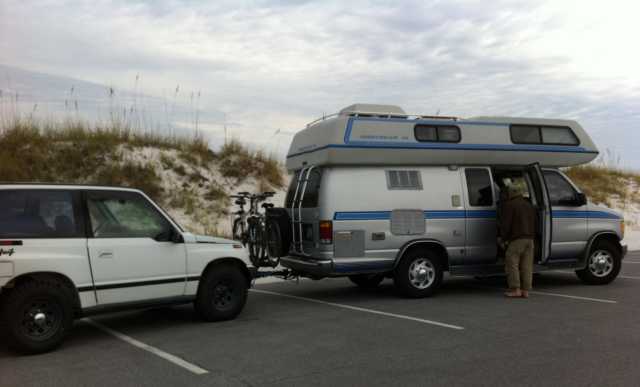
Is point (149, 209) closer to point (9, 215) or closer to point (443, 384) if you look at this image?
point (9, 215)

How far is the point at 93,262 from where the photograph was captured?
6879 mm

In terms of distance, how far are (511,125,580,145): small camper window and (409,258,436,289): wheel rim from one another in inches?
108

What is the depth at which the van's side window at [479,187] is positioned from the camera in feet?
33.6

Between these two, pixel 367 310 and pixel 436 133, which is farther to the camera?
pixel 436 133

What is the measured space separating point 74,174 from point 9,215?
13.5m

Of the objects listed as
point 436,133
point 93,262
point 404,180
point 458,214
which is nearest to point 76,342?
point 93,262

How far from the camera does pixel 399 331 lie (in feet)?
24.1

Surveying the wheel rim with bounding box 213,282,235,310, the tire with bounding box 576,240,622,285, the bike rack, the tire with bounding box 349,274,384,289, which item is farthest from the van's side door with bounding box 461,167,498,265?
the wheel rim with bounding box 213,282,235,310

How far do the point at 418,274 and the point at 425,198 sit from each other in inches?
48.2

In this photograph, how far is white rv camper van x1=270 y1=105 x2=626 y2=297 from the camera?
9.34 m

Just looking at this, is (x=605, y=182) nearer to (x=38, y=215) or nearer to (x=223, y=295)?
(x=223, y=295)

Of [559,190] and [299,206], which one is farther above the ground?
[559,190]

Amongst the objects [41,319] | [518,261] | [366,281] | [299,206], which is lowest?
[366,281]

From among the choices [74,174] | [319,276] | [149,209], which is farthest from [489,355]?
[74,174]
